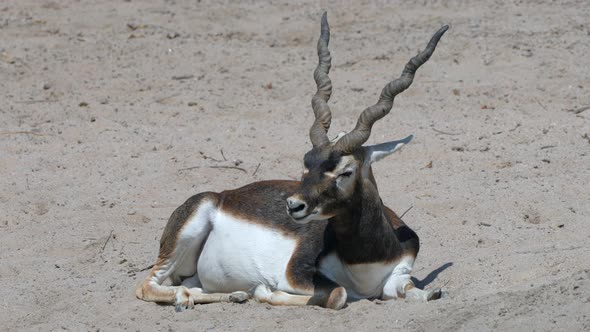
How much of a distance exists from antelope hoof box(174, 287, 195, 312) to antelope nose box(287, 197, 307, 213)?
142cm

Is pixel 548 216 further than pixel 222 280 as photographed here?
Yes

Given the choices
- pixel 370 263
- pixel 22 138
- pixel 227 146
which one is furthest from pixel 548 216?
pixel 22 138

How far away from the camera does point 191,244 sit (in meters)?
8.62

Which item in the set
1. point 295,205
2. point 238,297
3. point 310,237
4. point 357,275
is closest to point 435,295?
point 357,275

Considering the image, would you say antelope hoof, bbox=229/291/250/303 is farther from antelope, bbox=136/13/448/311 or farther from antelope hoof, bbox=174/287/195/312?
antelope hoof, bbox=174/287/195/312

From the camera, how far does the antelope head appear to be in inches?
285

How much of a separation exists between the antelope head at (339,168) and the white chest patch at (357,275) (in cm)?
47

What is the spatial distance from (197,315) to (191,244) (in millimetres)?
861

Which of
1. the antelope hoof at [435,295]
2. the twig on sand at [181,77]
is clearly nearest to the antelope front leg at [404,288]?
the antelope hoof at [435,295]

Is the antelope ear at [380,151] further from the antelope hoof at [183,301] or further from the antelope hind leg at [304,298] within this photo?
the antelope hoof at [183,301]

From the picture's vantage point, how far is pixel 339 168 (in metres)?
7.43

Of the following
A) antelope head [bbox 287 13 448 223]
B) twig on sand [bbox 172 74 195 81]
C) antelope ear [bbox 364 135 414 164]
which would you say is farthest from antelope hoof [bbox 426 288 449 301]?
twig on sand [bbox 172 74 195 81]

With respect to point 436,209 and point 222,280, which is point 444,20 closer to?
point 436,209

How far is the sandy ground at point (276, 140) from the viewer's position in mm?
7906
